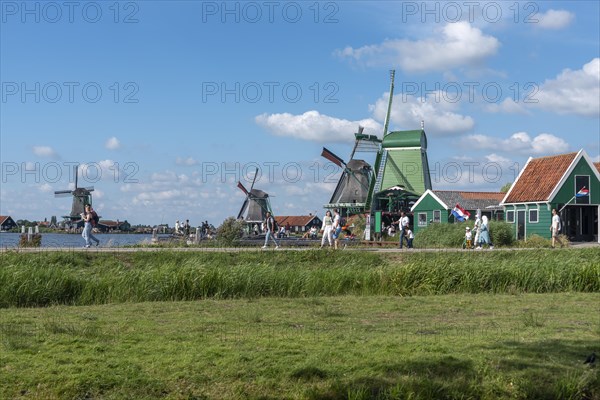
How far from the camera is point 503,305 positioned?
13.9 m

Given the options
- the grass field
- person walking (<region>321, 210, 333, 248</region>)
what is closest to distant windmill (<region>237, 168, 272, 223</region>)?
person walking (<region>321, 210, 333, 248</region>)

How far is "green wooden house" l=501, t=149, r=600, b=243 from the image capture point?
40.6 meters

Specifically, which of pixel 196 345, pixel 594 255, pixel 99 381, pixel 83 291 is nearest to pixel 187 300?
pixel 83 291

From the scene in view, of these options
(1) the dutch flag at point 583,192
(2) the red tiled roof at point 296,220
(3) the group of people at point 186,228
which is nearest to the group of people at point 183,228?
(3) the group of people at point 186,228

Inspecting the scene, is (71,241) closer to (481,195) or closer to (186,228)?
(186,228)

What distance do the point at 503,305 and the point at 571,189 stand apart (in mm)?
29628

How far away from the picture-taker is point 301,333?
9836 mm

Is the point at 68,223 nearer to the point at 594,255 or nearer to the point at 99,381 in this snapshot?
the point at 594,255

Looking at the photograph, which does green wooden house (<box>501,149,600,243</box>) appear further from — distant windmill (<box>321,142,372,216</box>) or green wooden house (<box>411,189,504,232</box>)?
distant windmill (<box>321,142,372,216</box>)

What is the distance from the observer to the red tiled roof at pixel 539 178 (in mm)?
41062

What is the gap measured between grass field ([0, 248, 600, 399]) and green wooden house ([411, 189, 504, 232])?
108 ft

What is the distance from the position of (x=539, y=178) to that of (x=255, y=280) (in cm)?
3083

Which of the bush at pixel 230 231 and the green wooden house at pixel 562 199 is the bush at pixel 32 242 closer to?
the bush at pixel 230 231

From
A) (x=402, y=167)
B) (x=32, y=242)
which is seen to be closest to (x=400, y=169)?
(x=402, y=167)
